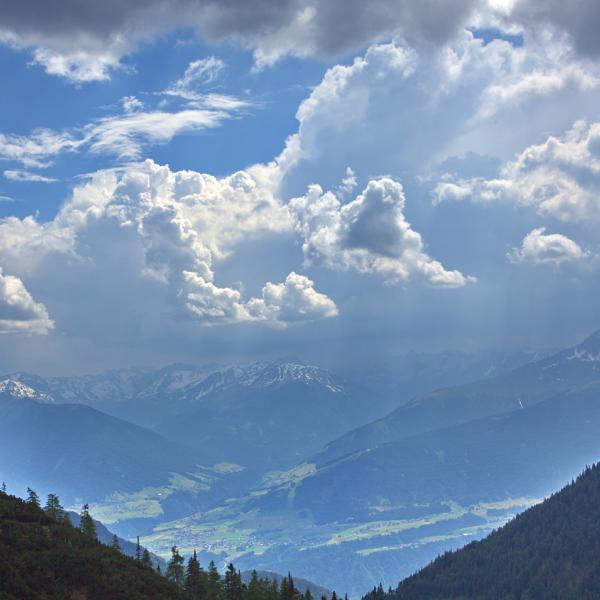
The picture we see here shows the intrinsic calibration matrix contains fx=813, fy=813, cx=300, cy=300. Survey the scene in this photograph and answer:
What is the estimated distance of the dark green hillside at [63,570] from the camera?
157500 mm

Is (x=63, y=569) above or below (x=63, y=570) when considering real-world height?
above

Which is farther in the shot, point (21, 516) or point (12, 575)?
point (21, 516)

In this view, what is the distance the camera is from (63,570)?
548 ft

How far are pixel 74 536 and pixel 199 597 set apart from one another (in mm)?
33118

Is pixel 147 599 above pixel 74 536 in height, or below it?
below

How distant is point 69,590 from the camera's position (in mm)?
161500

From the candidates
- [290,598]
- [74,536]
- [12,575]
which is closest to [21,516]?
[74,536]

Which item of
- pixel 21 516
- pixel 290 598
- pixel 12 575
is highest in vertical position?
pixel 21 516

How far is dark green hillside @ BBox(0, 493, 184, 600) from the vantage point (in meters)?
158

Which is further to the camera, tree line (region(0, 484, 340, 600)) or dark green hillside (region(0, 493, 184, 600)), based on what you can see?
tree line (region(0, 484, 340, 600))

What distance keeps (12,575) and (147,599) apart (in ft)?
88.5

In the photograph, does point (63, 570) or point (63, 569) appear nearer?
point (63, 570)

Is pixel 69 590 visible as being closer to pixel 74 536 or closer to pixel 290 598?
pixel 74 536

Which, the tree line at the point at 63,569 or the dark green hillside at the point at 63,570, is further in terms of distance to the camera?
the tree line at the point at 63,569
